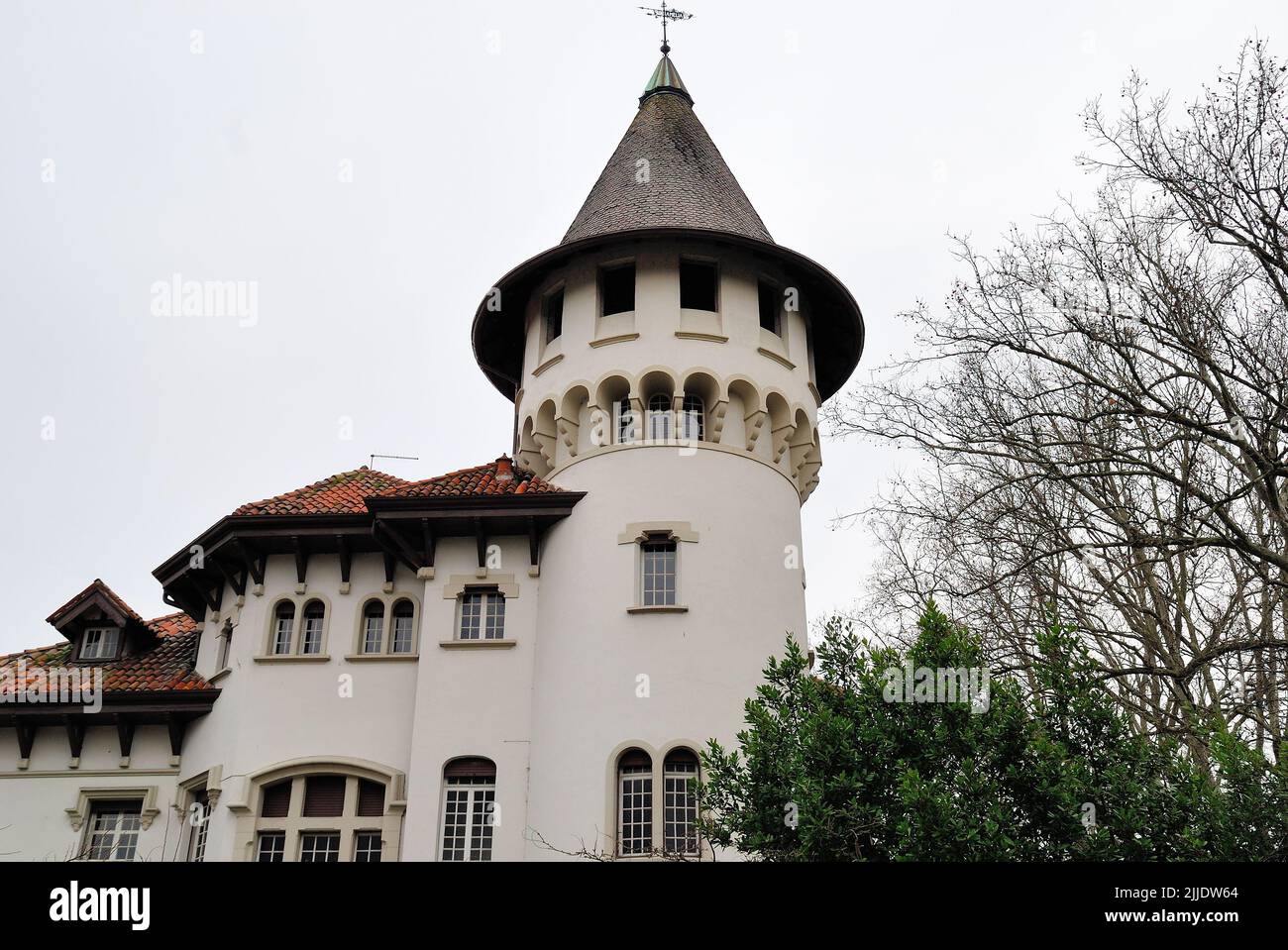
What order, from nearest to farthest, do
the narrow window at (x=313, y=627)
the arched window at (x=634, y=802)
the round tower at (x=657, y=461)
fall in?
the arched window at (x=634, y=802), the round tower at (x=657, y=461), the narrow window at (x=313, y=627)

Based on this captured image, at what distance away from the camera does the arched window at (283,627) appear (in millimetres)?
22172

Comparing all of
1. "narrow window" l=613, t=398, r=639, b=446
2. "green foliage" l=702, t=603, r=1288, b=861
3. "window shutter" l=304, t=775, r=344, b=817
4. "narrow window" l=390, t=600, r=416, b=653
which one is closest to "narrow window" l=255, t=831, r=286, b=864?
"window shutter" l=304, t=775, r=344, b=817

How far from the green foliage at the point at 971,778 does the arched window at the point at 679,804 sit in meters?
3.78

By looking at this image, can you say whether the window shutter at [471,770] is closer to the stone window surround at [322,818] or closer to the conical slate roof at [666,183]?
the stone window surround at [322,818]

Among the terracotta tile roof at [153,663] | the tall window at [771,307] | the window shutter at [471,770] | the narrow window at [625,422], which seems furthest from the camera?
the tall window at [771,307]

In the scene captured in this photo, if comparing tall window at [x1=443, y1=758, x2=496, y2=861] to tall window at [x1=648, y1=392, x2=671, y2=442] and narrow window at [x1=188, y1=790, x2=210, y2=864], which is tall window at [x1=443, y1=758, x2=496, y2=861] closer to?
narrow window at [x1=188, y1=790, x2=210, y2=864]

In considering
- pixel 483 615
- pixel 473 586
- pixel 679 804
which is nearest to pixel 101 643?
pixel 473 586

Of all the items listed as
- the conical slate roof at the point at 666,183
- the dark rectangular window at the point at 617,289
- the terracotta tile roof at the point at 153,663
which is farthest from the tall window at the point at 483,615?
the conical slate roof at the point at 666,183

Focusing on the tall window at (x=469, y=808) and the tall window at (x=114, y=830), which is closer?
the tall window at (x=469, y=808)

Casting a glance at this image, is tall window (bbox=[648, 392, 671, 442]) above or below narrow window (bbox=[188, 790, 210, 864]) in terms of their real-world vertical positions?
above

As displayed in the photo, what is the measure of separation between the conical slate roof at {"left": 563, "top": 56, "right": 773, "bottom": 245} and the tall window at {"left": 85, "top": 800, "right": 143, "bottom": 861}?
46.5ft

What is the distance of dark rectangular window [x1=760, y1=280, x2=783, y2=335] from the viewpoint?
78.4 feet
